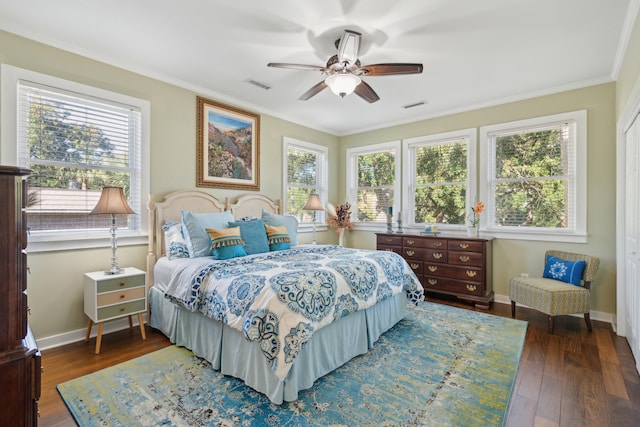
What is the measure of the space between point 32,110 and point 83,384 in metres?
2.39

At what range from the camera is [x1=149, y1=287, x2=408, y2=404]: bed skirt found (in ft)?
6.56

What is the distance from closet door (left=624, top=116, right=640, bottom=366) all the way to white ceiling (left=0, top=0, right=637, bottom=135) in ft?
3.11

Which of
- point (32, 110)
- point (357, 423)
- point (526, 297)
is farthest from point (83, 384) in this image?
point (526, 297)

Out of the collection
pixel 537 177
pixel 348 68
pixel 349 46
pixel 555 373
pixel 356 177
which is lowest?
pixel 555 373

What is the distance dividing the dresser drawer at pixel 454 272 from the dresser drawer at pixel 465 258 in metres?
0.07

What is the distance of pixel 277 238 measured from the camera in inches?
139

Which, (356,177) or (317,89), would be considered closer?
(317,89)

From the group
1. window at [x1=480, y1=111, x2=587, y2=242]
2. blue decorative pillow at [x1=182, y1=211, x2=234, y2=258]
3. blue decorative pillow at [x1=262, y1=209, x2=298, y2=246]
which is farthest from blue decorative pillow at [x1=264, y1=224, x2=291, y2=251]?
window at [x1=480, y1=111, x2=587, y2=242]

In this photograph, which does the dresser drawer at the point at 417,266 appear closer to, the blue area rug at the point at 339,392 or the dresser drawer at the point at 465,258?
the dresser drawer at the point at 465,258

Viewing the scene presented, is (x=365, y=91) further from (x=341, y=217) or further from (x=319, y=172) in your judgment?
(x=341, y=217)

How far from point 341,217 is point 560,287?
130 inches

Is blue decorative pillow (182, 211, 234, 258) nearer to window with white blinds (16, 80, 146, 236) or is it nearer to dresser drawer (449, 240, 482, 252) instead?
window with white blinds (16, 80, 146, 236)

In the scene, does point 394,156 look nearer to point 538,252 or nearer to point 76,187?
point 538,252

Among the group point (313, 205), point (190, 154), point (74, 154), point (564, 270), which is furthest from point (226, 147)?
point (564, 270)
